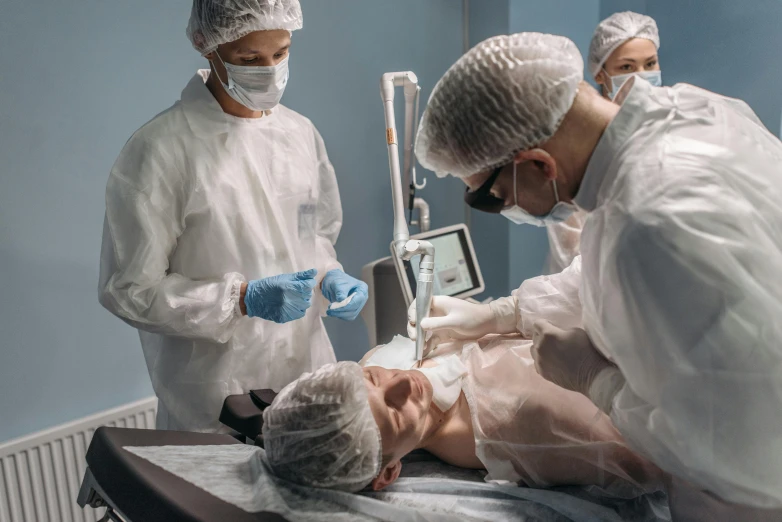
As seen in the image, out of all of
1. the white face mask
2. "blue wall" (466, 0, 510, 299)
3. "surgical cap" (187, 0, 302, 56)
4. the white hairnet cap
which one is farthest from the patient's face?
"blue wall" (466, 0, 510, 299)

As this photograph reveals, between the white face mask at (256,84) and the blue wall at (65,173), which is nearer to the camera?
the white face mask at (256,84)

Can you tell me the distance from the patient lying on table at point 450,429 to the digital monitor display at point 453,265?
904 millimetres

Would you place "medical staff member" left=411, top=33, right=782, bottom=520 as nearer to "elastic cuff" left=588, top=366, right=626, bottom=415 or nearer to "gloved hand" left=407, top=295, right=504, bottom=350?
"elastic cuff" left=588, top=366, right=626, bottom=415

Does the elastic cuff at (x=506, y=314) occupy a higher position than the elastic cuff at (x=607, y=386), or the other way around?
the elastic cuff at (x=607, y=386)

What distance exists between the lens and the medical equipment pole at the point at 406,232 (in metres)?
1.53

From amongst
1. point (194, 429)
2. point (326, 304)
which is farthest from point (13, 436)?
point (326, 304)

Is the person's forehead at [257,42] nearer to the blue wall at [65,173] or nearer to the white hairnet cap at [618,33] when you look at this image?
the blue wall at [65,173]

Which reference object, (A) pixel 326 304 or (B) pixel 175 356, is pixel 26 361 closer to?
(B) pixel 175 356

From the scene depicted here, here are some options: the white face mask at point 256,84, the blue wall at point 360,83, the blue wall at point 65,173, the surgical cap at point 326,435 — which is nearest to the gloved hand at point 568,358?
the surgical cap at point 326,435

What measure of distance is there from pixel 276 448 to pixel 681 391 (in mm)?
681

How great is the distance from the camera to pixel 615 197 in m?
0.92

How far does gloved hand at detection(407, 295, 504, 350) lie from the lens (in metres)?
1.55

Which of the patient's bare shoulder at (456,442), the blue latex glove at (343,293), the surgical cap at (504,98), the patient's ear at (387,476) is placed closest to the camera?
the surgical cap at (504,98)

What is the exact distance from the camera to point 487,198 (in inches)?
41.1
